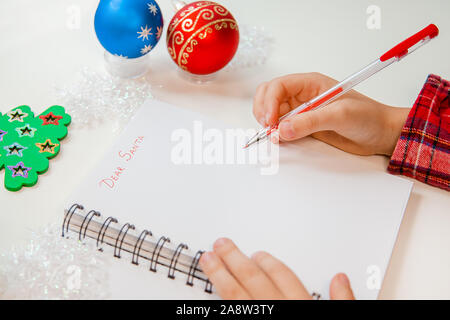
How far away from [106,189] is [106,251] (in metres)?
0.10

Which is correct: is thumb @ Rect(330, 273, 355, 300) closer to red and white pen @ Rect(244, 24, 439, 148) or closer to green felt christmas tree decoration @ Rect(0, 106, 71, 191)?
red and white pen @ Rect(244, 24, 439, 148)

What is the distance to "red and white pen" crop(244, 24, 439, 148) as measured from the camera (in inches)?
26.5

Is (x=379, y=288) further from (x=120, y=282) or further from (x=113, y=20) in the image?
(x=113, y=20)

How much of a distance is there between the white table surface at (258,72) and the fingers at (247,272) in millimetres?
179

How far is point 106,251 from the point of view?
2.10ft

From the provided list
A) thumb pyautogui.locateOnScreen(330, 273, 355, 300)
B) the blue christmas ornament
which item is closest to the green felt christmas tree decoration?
the blue christmas ornament

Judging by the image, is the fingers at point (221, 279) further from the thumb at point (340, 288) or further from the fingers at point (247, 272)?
the thumb at point (340, 288)

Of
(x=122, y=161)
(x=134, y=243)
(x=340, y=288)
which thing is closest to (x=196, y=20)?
(x=122, y=161)

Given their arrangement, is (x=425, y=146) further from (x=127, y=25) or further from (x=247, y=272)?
(x=127, y=25)

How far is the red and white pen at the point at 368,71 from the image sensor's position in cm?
67

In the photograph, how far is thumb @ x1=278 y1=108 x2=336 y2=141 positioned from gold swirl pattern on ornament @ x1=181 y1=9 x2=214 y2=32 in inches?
9.5

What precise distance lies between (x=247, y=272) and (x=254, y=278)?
0.01 m

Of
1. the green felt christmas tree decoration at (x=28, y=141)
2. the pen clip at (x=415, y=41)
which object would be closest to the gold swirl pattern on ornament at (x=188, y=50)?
the green felt christmas tree decoration at (x=28, y=141)
